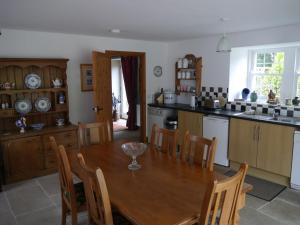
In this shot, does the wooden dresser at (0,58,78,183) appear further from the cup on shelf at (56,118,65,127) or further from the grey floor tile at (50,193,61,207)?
the grey floor tile at (50,193,61,207)

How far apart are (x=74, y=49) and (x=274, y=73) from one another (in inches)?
133

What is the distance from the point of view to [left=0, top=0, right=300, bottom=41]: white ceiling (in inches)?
94.5

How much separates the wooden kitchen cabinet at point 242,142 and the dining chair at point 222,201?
90.1 inches

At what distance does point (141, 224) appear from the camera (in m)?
1.37

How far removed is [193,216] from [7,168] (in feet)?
9.82

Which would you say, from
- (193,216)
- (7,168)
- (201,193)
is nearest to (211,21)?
(201,193)

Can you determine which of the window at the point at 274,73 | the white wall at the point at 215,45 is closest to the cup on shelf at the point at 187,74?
the white wall at the point at 215,45

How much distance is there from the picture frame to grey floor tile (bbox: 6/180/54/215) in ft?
6.02

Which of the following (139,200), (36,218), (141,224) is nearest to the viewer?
(141,224)

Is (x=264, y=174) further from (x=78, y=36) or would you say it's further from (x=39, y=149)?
(x=78, y=36)

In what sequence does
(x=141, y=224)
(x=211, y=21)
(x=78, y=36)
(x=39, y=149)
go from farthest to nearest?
(x=78, y=36), (x=39, y=149), (x=211, y=21), (x=141, y=224)

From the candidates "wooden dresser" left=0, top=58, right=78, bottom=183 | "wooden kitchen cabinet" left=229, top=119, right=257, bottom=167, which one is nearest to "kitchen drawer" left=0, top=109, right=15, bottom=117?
"wooden dresser" left=0, top=58, right=78, bottom=183

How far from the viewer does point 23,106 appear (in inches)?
150

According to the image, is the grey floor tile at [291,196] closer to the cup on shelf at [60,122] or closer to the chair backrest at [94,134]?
the chair backrest at [94,134]
